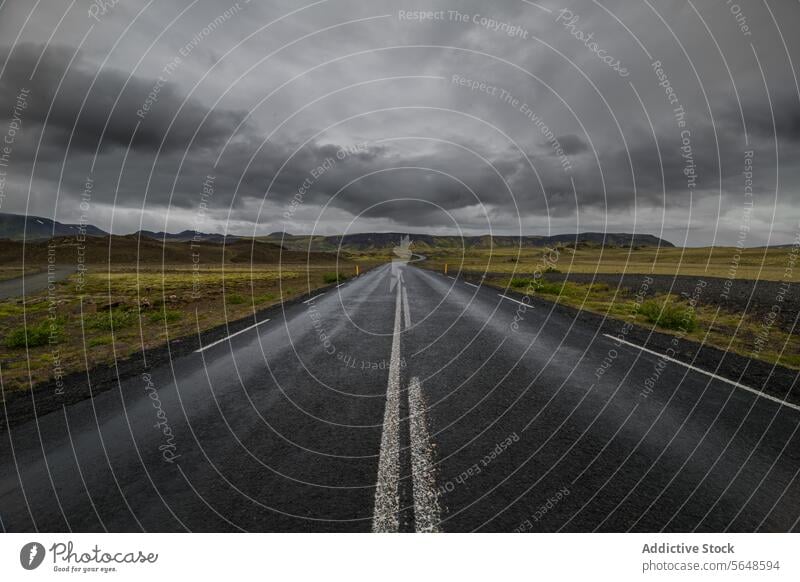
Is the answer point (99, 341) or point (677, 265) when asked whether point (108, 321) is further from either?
point (677, 265)

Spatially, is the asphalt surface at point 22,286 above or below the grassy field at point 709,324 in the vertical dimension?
below

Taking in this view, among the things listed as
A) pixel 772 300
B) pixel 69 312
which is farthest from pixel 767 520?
pixel 69 312

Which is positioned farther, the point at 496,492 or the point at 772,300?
the point at 772,300

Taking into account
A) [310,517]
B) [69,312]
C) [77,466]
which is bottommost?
[69,312]

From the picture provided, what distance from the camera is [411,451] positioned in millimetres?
4086

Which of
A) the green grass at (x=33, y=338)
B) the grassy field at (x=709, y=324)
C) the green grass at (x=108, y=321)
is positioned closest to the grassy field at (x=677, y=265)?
the grassy field at (x=709, y=324)

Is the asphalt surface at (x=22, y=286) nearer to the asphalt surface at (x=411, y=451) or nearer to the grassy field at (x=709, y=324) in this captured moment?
the asphalt surface at (x=411, y=451)

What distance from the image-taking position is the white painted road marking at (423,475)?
296 cm

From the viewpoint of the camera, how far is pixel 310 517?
304cm
